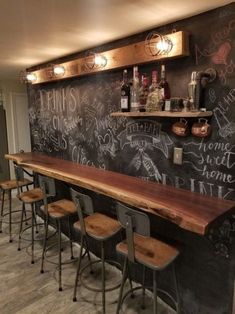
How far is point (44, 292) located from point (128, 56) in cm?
208

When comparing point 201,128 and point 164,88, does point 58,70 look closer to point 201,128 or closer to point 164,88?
point 164,88

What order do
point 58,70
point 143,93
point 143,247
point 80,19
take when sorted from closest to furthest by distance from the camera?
point 80,19, point 143,247, point 143,93, point 58,70

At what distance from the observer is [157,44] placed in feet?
5.68

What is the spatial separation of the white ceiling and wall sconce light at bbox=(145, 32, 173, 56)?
0.28ft

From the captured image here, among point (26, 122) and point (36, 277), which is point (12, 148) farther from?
point (36, 277)

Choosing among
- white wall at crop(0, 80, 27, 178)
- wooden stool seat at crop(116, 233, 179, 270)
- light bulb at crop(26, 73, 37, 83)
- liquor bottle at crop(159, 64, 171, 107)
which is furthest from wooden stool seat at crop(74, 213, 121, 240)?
white wall at crop(0, 80, 27, 178)

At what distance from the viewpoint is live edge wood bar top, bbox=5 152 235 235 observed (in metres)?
1.40

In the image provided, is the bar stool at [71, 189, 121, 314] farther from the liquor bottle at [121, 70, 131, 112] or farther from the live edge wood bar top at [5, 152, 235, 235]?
the liquor bottle at [121, 70, 131, 112]

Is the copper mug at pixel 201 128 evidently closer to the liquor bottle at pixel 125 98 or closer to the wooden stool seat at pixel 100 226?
the liquor bottle at pixel 125 98

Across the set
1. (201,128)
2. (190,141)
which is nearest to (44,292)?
(190,141)

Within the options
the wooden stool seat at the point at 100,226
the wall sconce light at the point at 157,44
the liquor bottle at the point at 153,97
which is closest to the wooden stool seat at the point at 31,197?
the wooden stool seat at the point at 100,226

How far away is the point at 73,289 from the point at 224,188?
1575 mm

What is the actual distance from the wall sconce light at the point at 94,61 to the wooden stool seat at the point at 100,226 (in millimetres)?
1281

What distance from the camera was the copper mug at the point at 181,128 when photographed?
1738 millimetres
